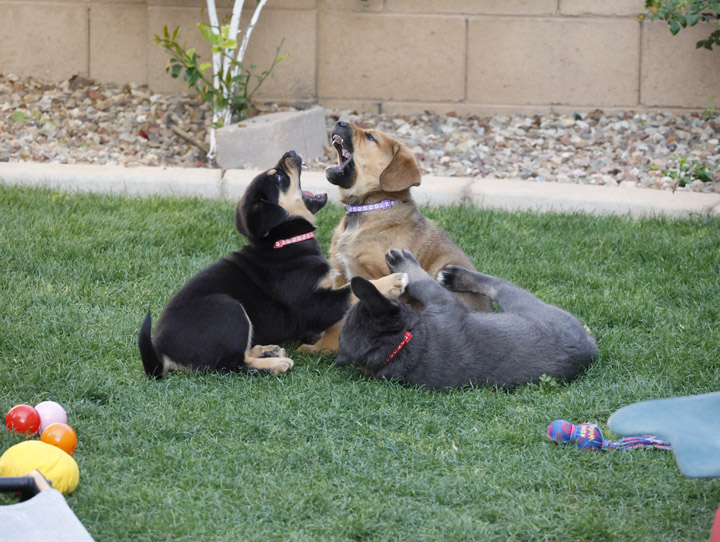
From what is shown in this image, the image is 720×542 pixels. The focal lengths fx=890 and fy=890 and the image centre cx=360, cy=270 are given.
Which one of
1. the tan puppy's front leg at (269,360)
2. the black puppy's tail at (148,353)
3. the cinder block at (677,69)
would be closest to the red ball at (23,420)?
the black puppy's tail at (148,353)

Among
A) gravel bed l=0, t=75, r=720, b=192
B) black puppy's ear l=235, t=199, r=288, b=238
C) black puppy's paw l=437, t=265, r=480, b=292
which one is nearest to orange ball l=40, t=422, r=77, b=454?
black puppy's ear l=235, t=199, r=288, b=238

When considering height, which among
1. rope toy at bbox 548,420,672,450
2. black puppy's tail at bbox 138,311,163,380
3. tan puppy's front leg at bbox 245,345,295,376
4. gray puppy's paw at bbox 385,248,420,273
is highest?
gray puppy's paw at bbox 385,248,420,273

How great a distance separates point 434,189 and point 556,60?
9.28 feet

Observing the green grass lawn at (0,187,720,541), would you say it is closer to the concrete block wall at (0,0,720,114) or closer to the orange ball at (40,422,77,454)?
the orange ball at (40,422,77,454)

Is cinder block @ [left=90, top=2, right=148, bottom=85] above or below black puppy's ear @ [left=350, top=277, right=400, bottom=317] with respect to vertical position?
above

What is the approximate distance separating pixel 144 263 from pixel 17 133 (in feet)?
11.7

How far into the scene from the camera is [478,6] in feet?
31.1

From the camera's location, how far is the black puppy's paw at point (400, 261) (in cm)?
506

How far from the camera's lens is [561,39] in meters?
9.45

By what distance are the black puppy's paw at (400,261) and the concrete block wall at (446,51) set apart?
15.8ft

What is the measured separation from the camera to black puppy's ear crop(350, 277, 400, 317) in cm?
431

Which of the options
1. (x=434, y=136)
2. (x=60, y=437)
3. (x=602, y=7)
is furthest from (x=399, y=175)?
(x=602, y=7)

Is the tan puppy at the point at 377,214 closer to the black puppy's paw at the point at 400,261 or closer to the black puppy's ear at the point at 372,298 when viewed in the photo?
the black puppy's paw at the point at 400,261

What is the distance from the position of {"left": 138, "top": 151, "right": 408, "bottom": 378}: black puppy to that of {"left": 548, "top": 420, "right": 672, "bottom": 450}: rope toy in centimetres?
130
